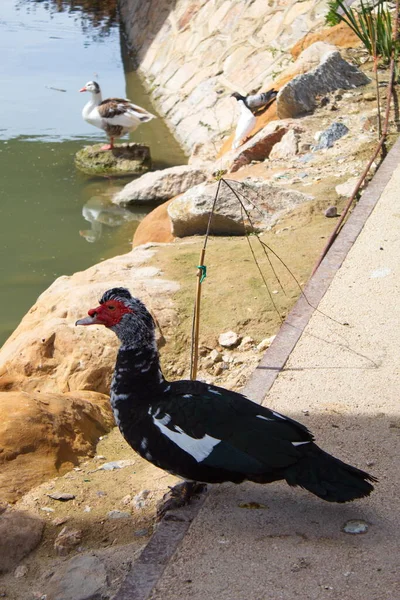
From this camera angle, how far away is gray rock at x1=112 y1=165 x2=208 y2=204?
9664mm

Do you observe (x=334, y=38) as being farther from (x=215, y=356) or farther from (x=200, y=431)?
(x=200, y=431)

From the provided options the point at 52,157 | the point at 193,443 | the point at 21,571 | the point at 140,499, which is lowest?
the point at 52,157

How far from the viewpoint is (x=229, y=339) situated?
5.20 meters

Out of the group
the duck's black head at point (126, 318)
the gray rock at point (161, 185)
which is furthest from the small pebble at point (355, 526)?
the gray rock at point (161, 185)

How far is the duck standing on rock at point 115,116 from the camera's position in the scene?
12117 millimetres

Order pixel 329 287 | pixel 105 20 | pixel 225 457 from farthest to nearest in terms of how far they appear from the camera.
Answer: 1. pixel 105 20
2. pixel 329 287
3. pixel 225 457

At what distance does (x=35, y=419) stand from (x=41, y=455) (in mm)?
179

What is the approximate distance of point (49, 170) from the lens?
11531mm

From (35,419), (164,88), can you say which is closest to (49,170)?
(164,88)

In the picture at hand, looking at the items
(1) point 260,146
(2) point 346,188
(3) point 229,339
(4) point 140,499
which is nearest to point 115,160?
(1) point 260,146

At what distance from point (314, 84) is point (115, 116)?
13.1 ft

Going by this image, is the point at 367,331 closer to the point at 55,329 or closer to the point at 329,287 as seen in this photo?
the point at 329,287

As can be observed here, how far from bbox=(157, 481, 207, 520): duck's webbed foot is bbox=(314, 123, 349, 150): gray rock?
520 centimetres

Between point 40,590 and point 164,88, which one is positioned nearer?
point 40,590
